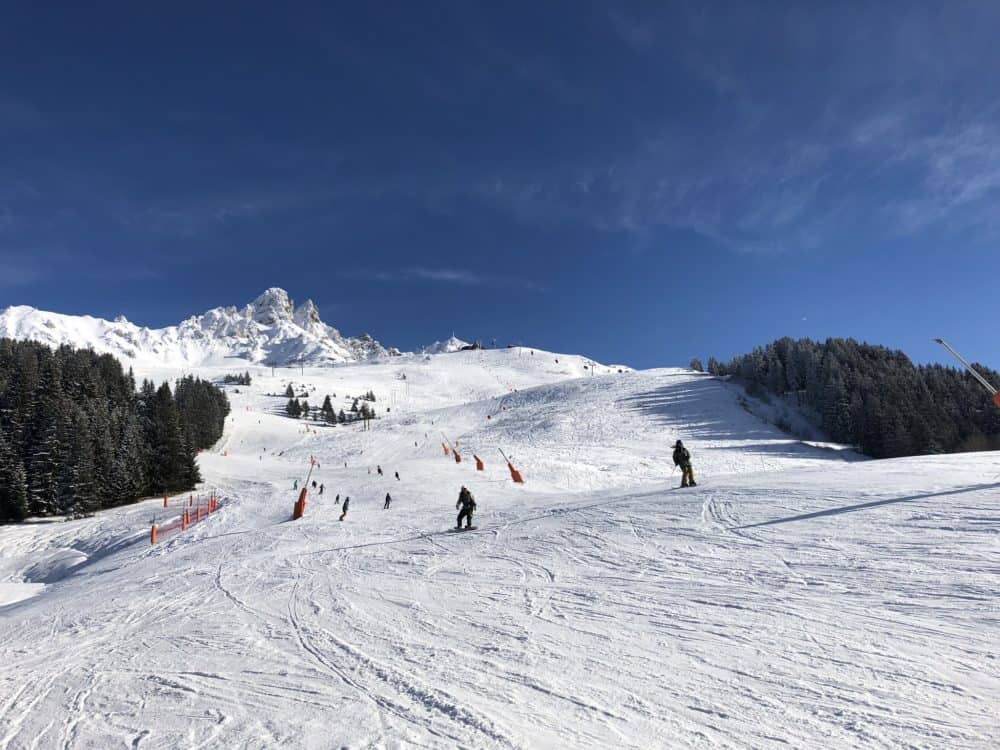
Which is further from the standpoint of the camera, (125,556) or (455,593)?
(125,556)

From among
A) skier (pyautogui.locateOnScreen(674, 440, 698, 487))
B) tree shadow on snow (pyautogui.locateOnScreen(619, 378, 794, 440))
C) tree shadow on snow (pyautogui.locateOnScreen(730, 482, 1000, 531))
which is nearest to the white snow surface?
tree shadow on snow (pyautogui.locateOnScreen(730, 482, 1000, 531))

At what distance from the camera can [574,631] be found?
7203 mm

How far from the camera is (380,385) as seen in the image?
613 feet

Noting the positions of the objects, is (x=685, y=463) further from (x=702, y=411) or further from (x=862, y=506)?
(x=702, y=411)

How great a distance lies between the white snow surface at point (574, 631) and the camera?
194 inches

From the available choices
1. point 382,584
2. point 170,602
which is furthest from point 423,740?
point 170,602

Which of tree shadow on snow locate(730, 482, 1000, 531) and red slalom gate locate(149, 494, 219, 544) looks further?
red slalom gate locate(149, 494, 219, 544)

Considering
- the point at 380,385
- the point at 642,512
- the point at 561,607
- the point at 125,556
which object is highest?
the point at 380,385

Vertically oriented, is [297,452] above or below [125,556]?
above

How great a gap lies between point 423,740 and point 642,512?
10156 mm

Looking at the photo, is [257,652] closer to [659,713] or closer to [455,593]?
[455,593]

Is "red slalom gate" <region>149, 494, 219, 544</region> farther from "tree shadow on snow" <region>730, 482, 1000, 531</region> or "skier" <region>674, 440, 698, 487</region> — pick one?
"tree shadow on snow" <region>730, 482, 1000, 531</region>

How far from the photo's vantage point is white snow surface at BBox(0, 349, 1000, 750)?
493cm

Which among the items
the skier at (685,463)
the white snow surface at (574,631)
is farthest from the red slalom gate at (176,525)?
the skier at (685,463)
